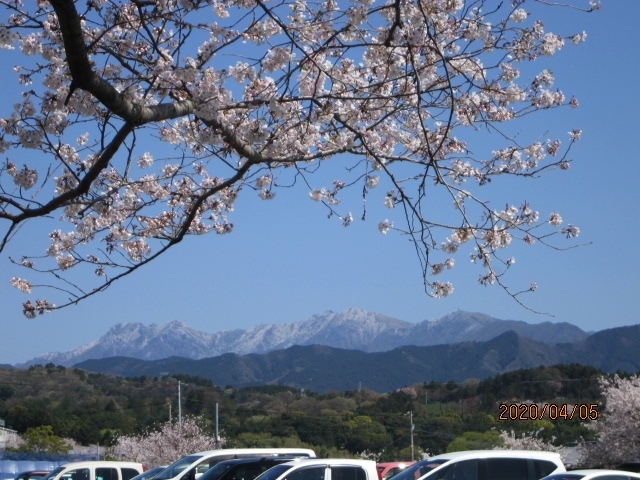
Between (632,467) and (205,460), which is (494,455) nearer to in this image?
(632,467)

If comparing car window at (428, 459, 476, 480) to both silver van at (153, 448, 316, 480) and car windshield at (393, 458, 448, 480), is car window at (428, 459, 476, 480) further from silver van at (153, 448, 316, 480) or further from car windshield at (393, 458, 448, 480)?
silver van at (153, 448, 316, 480)

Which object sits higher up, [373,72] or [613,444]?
[373,72]

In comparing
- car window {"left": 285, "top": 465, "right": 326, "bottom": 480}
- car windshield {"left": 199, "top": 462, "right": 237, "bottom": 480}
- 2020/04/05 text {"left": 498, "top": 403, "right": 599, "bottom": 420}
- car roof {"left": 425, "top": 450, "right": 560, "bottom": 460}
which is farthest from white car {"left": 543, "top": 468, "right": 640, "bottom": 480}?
2020/04/05 text {"left": 498, "top": 403, "right": 599, "bottom": 420}

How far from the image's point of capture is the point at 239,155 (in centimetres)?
728

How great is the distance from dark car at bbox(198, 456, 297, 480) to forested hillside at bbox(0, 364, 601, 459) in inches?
1126

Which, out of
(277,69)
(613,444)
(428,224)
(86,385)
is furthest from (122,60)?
(86,385)

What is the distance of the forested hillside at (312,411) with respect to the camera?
53.1 meters

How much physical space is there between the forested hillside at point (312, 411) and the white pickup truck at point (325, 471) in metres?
29.7

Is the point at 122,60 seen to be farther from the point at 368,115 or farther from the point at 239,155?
the point at 368,115

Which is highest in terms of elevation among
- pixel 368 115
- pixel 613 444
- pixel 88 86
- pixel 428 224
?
pixel 368 115

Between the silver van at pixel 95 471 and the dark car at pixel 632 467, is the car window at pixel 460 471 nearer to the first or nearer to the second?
the dark car at pixel 632 467

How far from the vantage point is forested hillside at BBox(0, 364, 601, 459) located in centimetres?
5306

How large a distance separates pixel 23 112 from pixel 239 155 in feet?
5.62

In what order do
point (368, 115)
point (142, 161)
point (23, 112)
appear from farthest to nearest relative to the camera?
1. point (142, 161)
2. point (368, 115)
3. point (23, 112)
